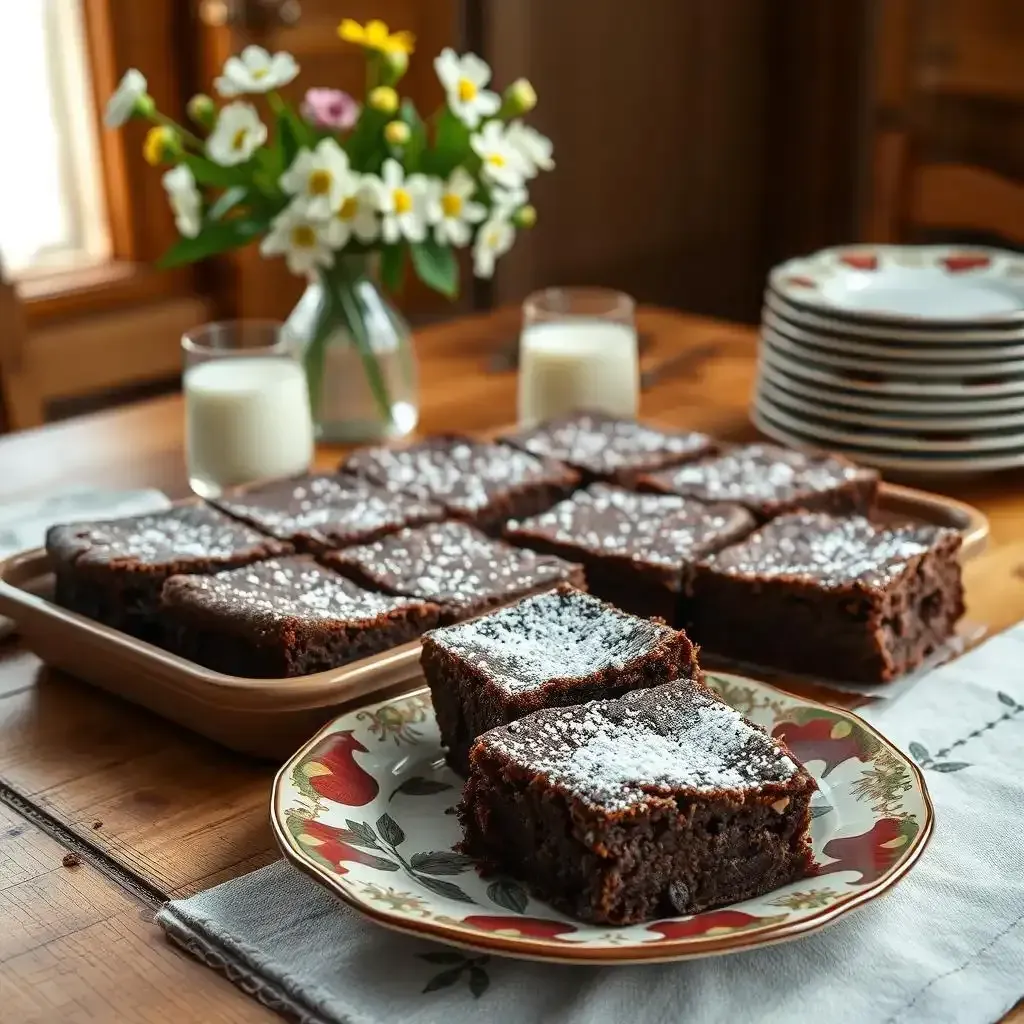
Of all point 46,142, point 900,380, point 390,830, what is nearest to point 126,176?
point 46,142

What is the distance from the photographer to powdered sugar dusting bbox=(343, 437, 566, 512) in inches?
65.5

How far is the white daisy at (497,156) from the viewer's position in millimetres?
1877

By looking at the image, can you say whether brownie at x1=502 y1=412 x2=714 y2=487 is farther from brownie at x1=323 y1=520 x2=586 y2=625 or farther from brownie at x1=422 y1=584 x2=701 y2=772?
brownie at x1=422 y1=584 x2=701 y2=772

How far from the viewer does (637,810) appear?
961mm

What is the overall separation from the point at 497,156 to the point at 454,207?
0.08 metres

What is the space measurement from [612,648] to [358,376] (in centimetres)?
91

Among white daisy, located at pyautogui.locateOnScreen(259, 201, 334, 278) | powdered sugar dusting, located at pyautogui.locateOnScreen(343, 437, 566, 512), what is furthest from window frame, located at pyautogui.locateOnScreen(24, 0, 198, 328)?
powdered sugar dusting, located at pyautogui.locateOnScreen(343, 437, 566, 512)

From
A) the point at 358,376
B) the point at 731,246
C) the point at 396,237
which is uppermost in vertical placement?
the point at 396,237

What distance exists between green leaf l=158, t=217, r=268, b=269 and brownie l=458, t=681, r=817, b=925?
101cm

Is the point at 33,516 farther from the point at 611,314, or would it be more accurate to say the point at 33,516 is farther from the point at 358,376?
the point at 611,314

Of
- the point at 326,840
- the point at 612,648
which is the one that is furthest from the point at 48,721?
the point at 612,648

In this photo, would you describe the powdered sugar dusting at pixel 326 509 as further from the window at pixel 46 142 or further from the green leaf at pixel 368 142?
the window at pixel 46 142

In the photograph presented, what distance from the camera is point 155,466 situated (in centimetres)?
195

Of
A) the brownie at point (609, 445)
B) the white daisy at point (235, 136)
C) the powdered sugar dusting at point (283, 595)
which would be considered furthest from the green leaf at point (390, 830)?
the white daisy at point (235, 136)
